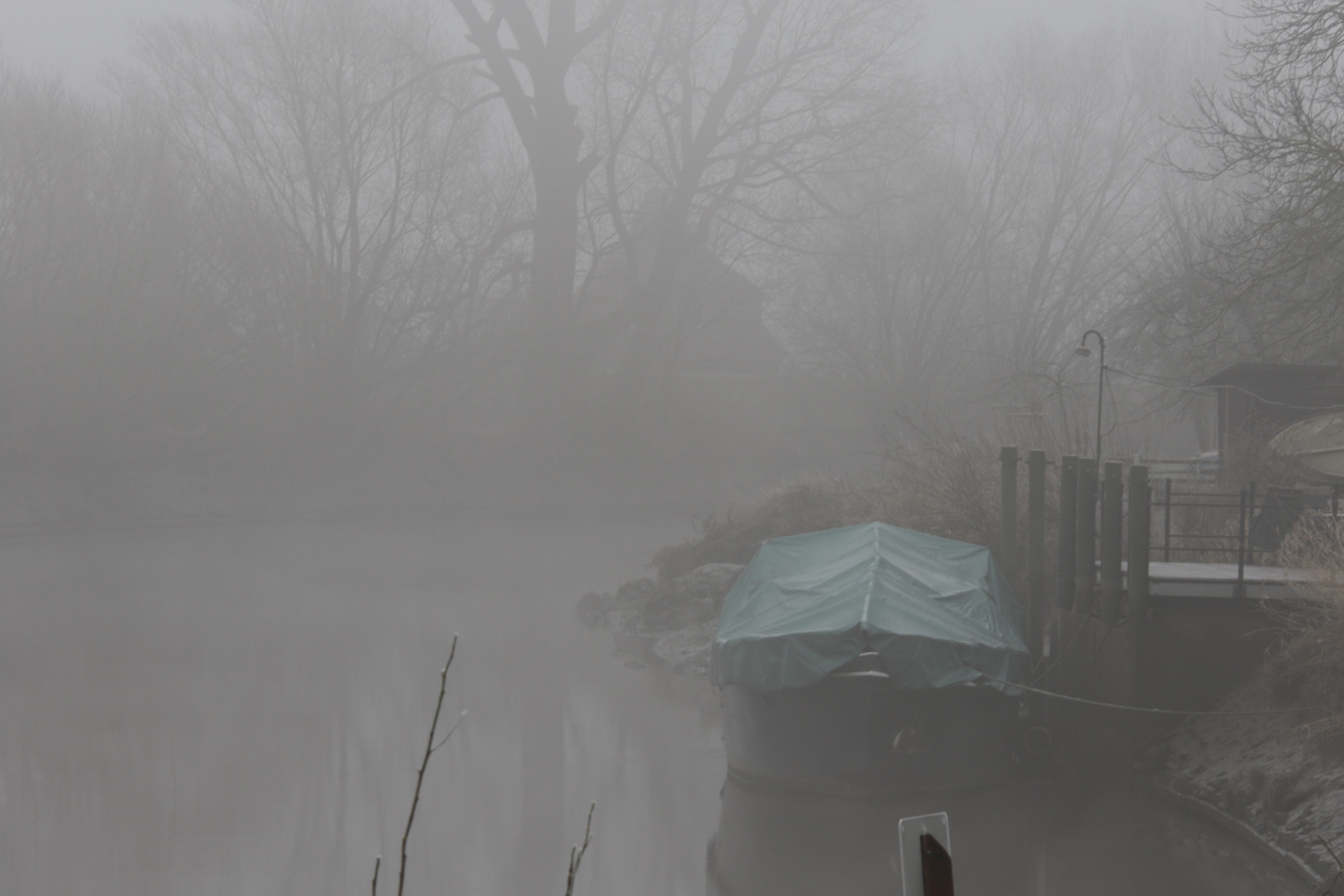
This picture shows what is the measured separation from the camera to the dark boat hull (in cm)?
1244

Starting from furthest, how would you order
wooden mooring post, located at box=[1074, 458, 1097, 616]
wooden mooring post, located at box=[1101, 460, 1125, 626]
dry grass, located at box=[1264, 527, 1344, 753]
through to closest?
wooden mooring post, located at box=[1074, 458, 1097, 616]
wooden mooring post, located at box=[1101, 460, 1125, 626]
dry grass, located at box=[1264, 527, 1344, 753]

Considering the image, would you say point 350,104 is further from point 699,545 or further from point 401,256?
point 699,545

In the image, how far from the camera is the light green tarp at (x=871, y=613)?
40.4 ft

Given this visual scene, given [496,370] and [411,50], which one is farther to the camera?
[496,370]

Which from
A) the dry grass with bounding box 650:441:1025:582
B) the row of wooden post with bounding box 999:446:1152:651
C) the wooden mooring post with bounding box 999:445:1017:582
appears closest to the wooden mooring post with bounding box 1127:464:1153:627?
the row of wooden post with bounding box 999:446:1152:651

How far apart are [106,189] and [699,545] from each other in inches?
853

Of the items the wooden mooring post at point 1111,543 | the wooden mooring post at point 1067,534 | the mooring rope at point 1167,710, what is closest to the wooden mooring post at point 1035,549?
the wooden mooring post at point 1067,534

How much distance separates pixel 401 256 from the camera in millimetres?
41812

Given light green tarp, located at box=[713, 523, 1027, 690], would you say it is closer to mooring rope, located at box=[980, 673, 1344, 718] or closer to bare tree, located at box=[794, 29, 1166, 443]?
mooring rope, located at box=[980, 673, 1344, 718]

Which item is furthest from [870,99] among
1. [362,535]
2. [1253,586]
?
[1253,586]

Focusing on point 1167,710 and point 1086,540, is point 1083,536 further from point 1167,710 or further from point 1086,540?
point 1167,710

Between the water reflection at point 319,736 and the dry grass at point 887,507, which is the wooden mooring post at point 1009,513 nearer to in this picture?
the dry grass at point 887,507

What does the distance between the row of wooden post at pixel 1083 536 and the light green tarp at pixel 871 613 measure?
59 cm

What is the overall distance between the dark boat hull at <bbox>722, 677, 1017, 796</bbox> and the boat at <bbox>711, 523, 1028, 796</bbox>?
11mm
